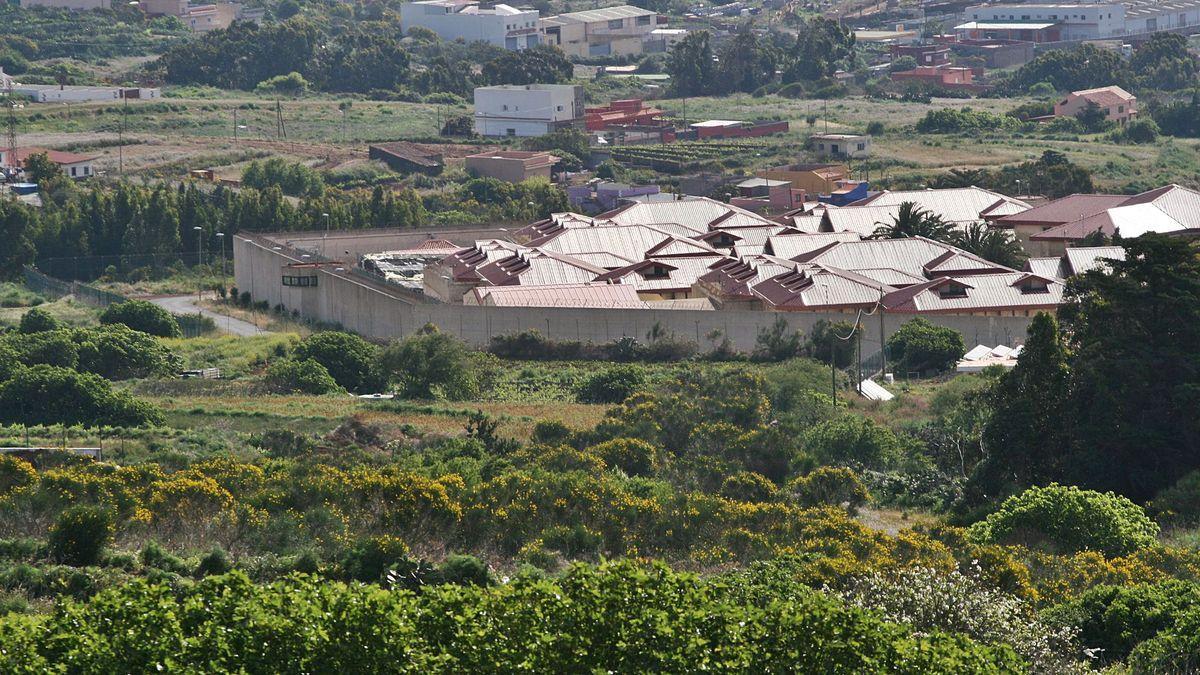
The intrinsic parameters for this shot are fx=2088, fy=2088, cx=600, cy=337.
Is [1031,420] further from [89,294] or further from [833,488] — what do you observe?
[89,294]

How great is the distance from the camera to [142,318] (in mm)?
56875

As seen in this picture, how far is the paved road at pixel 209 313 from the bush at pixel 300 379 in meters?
10.2

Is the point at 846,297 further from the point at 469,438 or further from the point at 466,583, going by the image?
the point at 466,583

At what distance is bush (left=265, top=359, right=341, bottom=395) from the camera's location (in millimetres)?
48281

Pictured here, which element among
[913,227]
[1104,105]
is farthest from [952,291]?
[1104,105]

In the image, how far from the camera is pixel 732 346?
52875 mm

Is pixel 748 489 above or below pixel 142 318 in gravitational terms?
above

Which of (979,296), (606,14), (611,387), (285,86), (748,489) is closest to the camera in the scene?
(748,489)

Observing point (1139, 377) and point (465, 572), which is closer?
point (465, 572)

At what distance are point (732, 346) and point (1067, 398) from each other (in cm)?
1771

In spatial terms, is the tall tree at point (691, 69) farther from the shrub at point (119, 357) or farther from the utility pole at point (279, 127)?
the shrub at point (119, 357)

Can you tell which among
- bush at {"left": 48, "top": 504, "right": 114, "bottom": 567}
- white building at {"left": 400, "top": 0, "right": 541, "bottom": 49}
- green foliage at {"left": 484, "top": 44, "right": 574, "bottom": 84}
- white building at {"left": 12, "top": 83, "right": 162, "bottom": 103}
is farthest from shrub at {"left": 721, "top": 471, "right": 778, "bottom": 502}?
white building at {"left": 400, "top": 0, "right": 541, "bottom": 49}

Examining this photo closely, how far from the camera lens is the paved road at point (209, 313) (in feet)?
196

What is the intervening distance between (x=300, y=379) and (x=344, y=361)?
2021 mm
